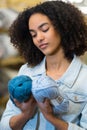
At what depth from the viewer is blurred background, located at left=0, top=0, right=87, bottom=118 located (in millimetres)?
1243

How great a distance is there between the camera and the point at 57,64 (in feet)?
3.29

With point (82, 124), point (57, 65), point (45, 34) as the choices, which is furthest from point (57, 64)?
point (82, 124)

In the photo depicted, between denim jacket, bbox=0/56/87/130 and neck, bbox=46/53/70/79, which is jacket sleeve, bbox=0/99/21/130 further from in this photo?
neck, bbox=46/53/70/79

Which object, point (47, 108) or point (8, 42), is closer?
point (47, 108)

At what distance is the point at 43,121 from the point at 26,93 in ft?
0.62

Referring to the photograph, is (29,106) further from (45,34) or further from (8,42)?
(8,42)

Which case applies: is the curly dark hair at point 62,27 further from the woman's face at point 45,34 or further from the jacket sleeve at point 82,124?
the jacket sleeve at point 82,124

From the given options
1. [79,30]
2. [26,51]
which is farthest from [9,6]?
[79,30]

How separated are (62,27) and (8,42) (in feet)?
1.28

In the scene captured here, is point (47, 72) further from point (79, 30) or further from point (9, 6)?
point (9, 6)

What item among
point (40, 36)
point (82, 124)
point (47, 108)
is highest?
point (40, 36)

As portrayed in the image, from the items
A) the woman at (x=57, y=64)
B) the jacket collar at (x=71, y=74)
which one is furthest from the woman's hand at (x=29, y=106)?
the jacket collar at (x=71, y=74)

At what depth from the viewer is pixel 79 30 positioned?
39.8 inches

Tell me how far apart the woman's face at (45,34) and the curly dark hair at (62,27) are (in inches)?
0.9
